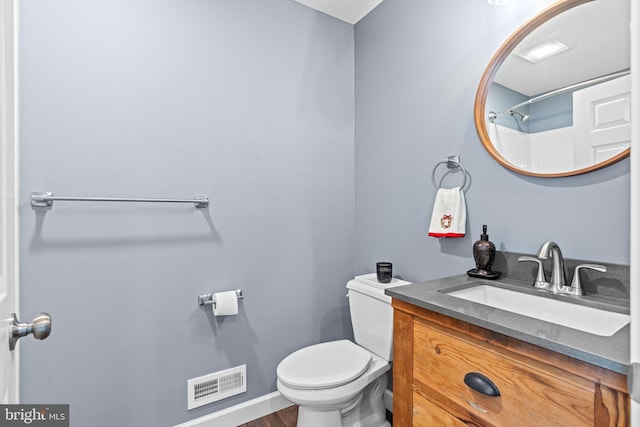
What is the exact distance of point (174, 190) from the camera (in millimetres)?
1563

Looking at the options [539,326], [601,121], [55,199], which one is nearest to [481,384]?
[539,326]

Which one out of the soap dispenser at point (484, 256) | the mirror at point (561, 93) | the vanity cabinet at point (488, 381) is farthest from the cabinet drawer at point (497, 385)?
the mirror at point (561, 93)

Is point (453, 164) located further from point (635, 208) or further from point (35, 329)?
point (35, 329)

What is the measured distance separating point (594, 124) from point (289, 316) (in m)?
1.70

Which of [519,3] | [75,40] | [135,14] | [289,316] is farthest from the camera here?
[289,316]

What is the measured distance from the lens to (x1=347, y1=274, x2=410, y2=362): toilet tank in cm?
155

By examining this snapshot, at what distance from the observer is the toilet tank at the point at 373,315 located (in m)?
1.55

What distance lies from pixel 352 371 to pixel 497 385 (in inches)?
30.2

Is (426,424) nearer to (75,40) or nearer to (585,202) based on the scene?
(585,202)

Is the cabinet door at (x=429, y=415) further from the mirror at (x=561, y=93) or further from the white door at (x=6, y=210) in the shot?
the white door at (x=6, y=210)

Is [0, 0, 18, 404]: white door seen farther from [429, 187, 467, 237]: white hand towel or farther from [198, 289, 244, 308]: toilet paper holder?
[429, 187, 467, 237]: white hand towel

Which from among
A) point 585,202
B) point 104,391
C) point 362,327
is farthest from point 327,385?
point 585,202

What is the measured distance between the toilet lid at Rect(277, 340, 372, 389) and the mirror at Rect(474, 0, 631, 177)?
1.13 m

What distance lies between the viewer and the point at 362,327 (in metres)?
1.69
